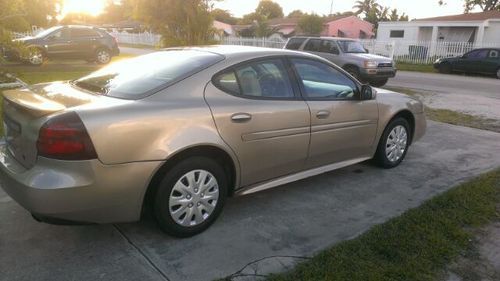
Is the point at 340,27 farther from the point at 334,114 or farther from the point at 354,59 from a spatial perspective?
the point at 334,114

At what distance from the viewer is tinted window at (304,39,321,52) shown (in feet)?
50.4

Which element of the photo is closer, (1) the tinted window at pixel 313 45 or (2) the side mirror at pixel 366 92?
(2) the side mirror at pixel 366 92

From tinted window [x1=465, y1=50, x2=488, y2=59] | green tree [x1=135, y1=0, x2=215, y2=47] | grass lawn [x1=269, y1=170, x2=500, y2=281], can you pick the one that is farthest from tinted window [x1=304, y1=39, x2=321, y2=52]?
grass lawn [x1=269, y1=170, x2=500, y2=281]

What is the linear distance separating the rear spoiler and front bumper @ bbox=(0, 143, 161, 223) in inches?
14.3

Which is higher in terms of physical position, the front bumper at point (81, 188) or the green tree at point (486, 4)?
the green tree at point (486, 4)

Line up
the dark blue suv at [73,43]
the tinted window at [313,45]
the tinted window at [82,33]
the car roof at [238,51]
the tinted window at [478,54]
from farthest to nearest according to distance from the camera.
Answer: the tinted window at [478,54]
the tinted window at [82,33]
the dark blue suv at [73,43]
the tinted window at [313,45]
the car roof at [238,51]

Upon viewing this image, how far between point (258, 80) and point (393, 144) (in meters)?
2.22

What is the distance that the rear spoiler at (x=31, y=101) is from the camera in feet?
10.0

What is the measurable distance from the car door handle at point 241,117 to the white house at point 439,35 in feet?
79.5

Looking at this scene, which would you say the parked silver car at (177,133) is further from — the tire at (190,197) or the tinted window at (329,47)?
the tinted window at (329,47)

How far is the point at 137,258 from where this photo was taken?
10.6ft

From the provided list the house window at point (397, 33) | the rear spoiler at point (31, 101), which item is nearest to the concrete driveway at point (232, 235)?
the rear spoiler at point (31, 101)

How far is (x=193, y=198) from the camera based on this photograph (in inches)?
137

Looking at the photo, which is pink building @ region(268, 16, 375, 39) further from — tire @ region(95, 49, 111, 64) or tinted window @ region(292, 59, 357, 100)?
tinted window @ region(292, 59, 357, 100)
